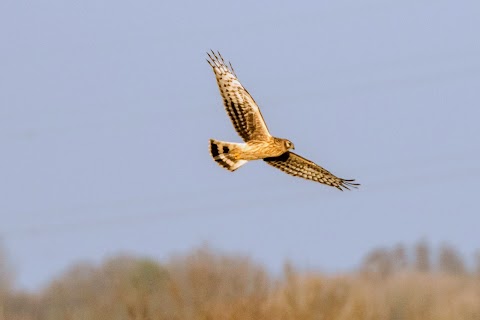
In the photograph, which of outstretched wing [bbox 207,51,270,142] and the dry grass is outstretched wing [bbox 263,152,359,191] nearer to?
outstretched wing [bbox 207,51,270,142]

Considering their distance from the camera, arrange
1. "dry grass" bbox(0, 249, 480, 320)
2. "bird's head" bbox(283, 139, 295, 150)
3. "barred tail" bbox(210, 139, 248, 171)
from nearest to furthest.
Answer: "barred tail" bbox(210, 139, 248, 171), "bird's head" bbox(283, 139, 295, 150), "dry grass" bbox(0, 249, 480, 320)

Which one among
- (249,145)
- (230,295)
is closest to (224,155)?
(249,145)

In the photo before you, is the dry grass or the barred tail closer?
the barred tail

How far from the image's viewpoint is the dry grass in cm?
2430

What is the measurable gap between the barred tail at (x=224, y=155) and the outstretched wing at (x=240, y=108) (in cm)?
16

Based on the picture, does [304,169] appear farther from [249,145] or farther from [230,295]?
[230,295]

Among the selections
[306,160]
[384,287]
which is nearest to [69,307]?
[384,287]

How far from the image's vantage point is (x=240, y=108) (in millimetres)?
12578

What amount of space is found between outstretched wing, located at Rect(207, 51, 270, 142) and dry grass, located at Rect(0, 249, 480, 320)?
28.0 feet

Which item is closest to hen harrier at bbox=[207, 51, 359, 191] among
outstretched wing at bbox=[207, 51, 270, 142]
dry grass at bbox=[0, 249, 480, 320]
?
outstretched wing at bbox=[207, 51, 270, 142]

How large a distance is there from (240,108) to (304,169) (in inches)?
Answer: 42.4

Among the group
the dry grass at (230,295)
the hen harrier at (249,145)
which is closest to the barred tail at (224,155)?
the hen harrier at (249,145)

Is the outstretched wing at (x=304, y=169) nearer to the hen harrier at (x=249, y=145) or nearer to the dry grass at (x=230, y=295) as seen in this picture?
the hen harrier at (x=249, y=145)

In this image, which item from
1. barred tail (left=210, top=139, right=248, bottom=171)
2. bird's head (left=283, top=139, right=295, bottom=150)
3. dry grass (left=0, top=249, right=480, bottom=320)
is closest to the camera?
barred tail (left=210, top=139, right=248, bottom=171)
